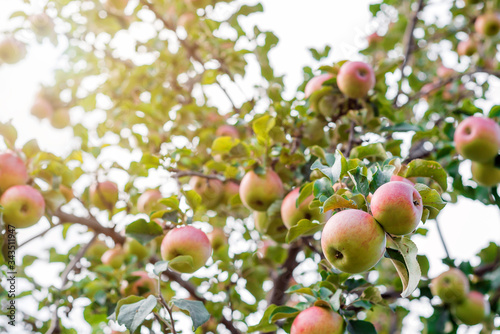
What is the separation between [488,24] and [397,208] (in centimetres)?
307

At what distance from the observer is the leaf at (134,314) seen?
1256 mm

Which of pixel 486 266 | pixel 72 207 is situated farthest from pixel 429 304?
pixel 72 207

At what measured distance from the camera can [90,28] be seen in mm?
3150

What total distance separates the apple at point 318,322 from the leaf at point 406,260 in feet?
1.02

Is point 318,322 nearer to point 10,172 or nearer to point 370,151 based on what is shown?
point 370,151

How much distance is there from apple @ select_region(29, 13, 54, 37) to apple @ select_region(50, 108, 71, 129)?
757mm

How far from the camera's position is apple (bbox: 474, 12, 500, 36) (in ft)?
11.1

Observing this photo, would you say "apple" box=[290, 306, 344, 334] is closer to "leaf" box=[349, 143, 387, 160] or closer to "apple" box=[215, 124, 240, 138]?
"leaf" box=[349, 143, 387, 160]

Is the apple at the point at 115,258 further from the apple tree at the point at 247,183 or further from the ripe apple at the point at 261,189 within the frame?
the ripe apple at the point at 261,189

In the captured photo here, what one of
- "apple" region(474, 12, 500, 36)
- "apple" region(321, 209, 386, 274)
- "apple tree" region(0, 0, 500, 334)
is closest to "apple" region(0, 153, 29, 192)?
"apple tree" region(0, 0, 500, 334)

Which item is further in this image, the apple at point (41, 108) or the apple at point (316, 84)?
the apple at point (41, 108)

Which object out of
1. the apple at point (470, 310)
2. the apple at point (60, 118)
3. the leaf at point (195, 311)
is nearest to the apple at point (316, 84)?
the leaf at point (195, 311)

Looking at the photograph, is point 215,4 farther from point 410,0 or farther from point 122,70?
point 410,0

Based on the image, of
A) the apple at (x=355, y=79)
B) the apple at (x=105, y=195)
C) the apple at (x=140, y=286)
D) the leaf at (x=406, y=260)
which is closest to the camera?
the leaf at (x=406, y=260)
